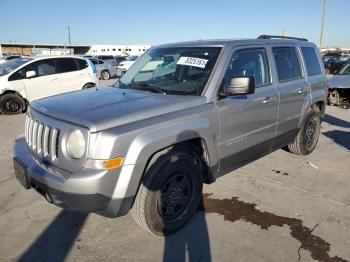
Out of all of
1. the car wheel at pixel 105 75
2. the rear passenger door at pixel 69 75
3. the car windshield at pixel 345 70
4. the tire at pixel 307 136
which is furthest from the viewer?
the car wheel at pixel 105 75

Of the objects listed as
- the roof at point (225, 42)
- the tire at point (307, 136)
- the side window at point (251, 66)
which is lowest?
the tire at point (307, 136)

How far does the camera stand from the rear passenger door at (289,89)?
4.75 metres

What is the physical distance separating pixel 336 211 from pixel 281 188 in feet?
2.64

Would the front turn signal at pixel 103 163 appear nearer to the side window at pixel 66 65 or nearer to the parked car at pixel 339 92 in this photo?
the side window at pixel 66 65

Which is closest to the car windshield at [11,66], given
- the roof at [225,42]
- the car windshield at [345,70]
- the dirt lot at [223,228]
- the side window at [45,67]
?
the side window at [45,67]

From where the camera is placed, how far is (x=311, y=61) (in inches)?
223

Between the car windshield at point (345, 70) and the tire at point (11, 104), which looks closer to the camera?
the tire at point (11, 104)

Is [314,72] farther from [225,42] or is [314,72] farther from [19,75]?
[19,75]

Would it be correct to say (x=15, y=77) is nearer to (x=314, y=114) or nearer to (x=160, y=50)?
(x=160, y=50)

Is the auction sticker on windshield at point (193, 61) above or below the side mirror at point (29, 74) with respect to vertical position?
above

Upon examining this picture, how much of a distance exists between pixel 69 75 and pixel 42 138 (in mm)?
8353

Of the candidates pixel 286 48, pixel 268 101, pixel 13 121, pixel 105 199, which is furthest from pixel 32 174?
pixel 13 121


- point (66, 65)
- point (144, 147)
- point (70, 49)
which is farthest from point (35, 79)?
point (70, 49)

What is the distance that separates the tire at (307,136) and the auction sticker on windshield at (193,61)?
98.4 inches
